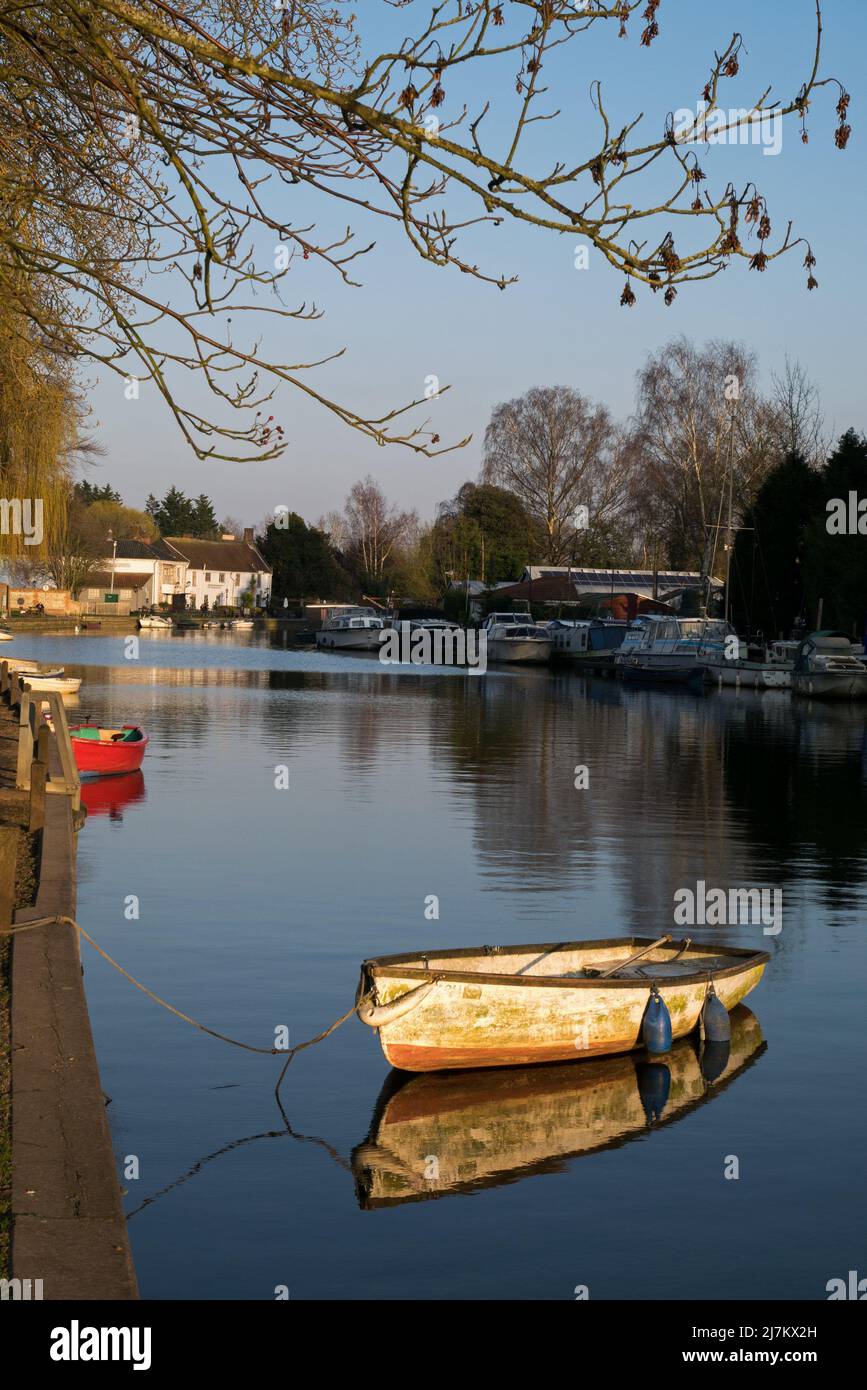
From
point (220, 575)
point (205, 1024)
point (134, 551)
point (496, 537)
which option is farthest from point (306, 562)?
point (205, 1024)


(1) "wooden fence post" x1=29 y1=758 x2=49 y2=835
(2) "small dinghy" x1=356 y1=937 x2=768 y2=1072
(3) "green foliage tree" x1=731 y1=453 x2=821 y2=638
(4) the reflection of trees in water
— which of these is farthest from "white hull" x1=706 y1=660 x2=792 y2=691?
(2) "small dinghy" x1=356 y1=937 x2=768 y2=1072

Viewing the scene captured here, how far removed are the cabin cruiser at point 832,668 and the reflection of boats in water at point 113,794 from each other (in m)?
37.0

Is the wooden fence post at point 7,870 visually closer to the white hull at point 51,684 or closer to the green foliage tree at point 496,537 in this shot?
the white hull at point 51,684

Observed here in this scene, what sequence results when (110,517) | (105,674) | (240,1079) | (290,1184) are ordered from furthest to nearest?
(110,517) < (105,674) < (240,1079) < (290,1184)

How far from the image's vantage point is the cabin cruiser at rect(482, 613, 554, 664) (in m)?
94.7

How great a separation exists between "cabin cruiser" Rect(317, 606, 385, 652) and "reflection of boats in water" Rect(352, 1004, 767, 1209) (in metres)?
92.7

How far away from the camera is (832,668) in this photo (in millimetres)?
64438

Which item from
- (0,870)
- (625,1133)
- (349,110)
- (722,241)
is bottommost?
(625,1133)

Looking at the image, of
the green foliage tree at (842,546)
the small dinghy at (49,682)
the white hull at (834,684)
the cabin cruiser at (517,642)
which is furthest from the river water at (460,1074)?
the cabin cruiser at (517,642)

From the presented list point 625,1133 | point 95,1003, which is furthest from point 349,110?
point 95,1003

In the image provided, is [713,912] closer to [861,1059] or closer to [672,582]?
[861,1059]

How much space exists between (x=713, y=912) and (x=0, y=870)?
11.8 metres

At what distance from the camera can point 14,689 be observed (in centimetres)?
3856

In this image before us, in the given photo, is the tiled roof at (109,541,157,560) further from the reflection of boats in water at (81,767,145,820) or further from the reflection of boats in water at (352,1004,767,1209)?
the reflection of boats in water at (352,1004,767,1209)
